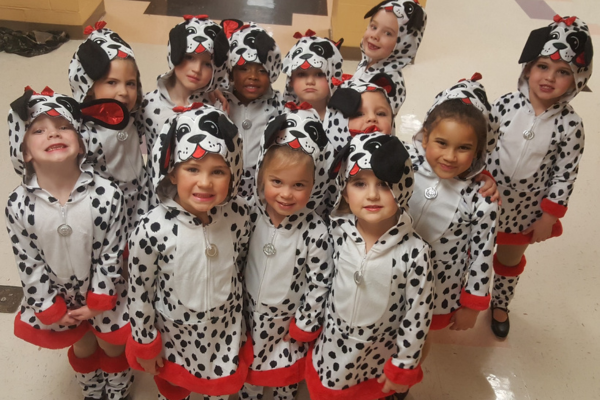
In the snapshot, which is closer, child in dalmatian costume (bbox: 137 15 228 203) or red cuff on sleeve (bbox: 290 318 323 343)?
red cuff on sleeve (bbox: 290 318 323 343)

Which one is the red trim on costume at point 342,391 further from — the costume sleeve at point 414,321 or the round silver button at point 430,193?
the round silver button at point 430,193

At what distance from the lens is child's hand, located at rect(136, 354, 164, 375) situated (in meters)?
1.51

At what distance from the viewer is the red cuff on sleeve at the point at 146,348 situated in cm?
147

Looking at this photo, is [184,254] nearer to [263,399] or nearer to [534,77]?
[263,399]

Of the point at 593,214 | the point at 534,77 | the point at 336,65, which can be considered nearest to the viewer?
the point at 534,77

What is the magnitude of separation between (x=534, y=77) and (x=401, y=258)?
0.92m

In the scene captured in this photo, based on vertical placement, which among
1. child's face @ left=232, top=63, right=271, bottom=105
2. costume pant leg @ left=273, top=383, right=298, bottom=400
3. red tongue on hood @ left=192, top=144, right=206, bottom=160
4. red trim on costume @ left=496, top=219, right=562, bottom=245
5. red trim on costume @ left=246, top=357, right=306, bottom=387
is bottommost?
costume pant leg @ left=273, top=383, right=298, bottom=400

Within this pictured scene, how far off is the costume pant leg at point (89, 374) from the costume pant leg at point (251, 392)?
1.64ft

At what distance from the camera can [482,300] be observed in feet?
5.24

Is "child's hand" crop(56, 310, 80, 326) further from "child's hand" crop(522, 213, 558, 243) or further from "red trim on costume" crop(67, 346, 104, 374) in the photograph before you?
"child's hand" crop(522, 213, 558, 243)

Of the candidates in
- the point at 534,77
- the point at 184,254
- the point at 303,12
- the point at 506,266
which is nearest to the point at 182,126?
the point at 184,254

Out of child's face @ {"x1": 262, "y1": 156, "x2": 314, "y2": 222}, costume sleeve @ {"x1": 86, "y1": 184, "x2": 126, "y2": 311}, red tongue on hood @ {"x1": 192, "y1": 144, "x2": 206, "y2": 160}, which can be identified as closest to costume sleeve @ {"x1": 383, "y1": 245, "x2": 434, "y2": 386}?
child's face @ {"x1": 262, "y1": 156, "x2": 314, "y2": 222}

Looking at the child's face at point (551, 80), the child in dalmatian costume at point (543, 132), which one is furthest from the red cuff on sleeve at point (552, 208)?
the child's face at point (551, 80)

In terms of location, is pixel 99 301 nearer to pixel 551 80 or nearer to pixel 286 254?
pixel 286 254
